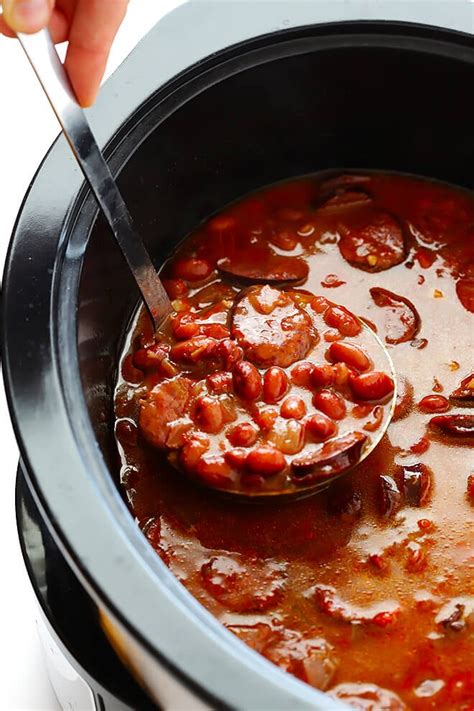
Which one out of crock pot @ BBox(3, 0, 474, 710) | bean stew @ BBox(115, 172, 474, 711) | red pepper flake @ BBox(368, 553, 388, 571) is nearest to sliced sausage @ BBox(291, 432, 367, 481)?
bean stew @ BBox(115, 172, 474, 711)

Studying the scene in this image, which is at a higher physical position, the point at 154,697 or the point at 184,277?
the point at 184,277

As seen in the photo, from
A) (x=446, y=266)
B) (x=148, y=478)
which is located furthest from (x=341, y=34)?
(x=148, y=478)

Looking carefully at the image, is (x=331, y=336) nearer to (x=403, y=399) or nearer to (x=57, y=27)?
(x=403, y=399)

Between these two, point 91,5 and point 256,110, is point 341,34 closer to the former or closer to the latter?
point 256,110

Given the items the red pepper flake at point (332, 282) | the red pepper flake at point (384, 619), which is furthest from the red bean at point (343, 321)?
the red pepper flake at point (384, 619)

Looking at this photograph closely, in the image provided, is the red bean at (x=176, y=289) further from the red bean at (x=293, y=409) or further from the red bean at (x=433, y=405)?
the red bean at (x=433, y=405)

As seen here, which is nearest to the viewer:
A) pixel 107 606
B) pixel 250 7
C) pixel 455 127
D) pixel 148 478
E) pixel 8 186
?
pixel 107 606
